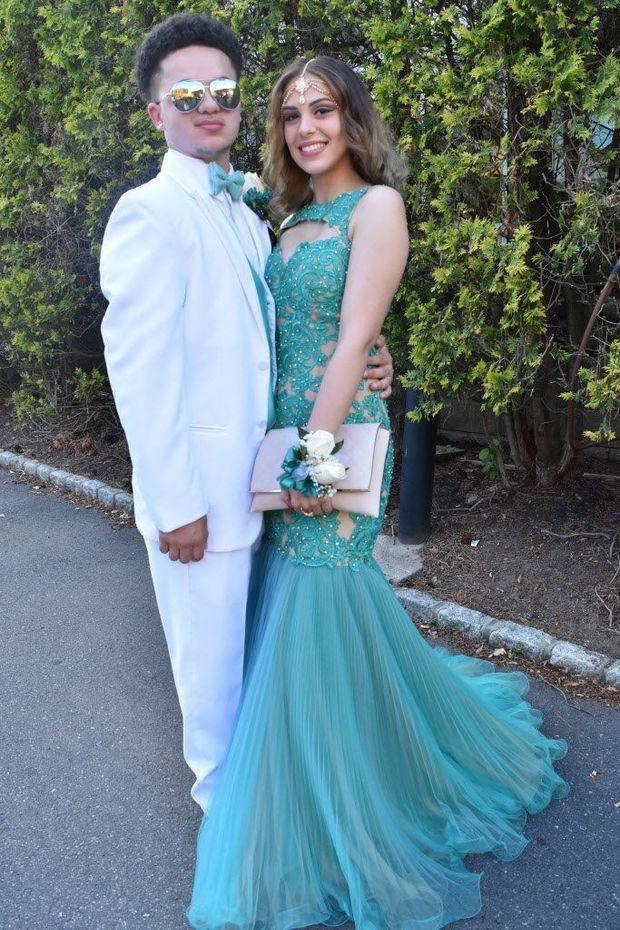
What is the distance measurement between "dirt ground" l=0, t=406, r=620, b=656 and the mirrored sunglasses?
2647 mm

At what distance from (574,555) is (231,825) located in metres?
2.57

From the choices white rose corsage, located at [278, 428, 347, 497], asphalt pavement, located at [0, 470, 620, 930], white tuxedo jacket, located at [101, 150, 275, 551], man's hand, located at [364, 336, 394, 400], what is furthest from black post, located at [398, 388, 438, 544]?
white rose corsage, located at [278, 428, 347, 497]

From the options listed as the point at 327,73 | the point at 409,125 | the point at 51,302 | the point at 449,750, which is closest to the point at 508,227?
the point at 409,125

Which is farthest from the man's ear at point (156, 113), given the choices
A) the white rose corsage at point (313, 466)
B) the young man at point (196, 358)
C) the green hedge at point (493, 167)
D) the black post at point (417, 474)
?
the black post at point (417, 474)

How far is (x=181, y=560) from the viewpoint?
223cm

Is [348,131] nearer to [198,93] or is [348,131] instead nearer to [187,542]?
[198,93]

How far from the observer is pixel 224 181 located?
2268 millimetres

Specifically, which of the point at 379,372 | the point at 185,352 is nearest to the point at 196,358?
the point at 185,352

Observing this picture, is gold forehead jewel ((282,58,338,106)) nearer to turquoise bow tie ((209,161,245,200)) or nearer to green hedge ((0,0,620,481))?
turquoise bow tie ((209,161,245,200))

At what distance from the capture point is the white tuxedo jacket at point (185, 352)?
2035 millimetres

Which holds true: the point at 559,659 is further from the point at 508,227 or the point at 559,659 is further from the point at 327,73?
the point at 327,73

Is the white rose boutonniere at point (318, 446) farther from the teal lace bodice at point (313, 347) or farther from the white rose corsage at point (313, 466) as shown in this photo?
the teal lace bodice at point (313, 347)

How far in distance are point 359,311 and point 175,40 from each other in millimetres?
913

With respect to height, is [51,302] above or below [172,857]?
above
